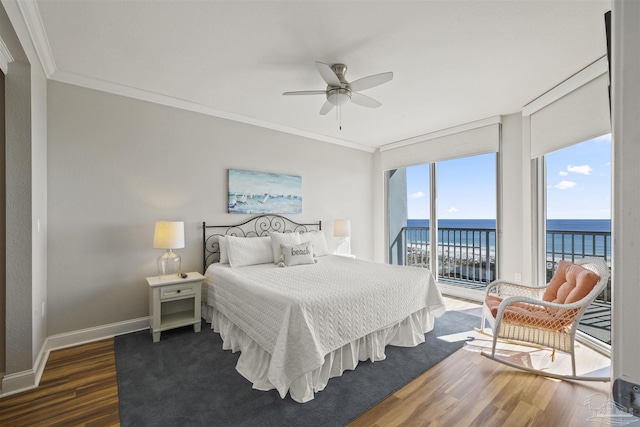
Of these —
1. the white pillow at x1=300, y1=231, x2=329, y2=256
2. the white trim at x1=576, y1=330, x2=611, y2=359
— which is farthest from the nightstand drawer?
the white trim at x1=576, y1=330, x2=611, y2=359

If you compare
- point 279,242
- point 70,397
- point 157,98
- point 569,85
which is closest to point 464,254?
point 569,85

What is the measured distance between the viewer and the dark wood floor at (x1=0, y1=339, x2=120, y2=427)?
1878 mm

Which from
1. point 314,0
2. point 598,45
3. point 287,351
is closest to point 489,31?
point 598,45

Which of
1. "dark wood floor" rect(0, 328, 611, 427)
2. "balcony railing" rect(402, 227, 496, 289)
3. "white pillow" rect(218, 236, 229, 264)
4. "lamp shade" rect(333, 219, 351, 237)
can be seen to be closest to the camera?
"dark wood floor" rect(0, 328, 611, 427)

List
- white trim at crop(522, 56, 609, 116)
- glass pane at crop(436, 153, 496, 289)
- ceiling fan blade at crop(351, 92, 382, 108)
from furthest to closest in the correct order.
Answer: glass pane at crop(436, 153, 496, 289) → ceiling fan blade at crop(351, 92, 382, 108) → white trim at crop(522, 56, 609, 116)

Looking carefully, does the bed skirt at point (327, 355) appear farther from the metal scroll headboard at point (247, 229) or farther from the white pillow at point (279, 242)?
the white pillow at point (279, 242)

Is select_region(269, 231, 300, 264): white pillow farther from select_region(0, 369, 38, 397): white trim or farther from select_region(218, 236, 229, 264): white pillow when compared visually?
select_region(0, 369, 38, 397): white trim

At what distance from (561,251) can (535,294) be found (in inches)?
46.1

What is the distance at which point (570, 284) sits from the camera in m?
2.57

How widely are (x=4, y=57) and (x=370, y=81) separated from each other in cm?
273

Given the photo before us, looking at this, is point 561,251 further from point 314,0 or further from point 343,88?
point 314,0

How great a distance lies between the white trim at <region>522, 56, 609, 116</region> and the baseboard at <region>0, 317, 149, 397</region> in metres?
5.07

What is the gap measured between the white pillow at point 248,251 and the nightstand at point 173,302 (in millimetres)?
456

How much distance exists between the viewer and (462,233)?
4.93 m
